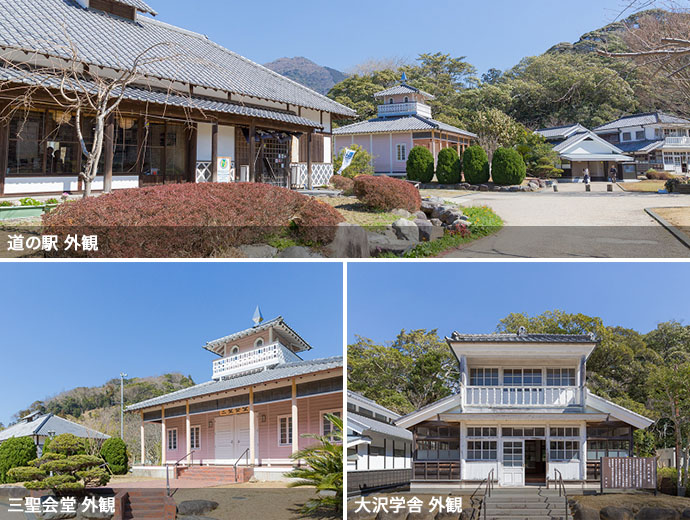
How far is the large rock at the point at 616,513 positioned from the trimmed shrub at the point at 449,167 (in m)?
16.3

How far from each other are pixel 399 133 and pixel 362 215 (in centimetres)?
1703

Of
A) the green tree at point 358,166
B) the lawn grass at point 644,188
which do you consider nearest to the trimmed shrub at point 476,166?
the green tree at point 358,166

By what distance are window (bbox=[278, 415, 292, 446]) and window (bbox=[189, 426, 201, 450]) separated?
140cm

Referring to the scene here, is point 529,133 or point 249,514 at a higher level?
→ point 529,133

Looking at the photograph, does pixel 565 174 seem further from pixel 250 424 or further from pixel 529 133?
pixel 250 424

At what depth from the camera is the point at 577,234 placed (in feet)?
35.8

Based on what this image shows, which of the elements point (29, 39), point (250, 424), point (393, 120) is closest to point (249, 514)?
point (250, 424)

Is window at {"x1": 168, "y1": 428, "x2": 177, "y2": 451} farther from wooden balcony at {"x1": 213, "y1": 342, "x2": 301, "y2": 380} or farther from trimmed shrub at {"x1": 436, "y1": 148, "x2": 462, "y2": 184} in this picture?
trimmed shrub at {"x1": 436, "y1": 148, "x2": 462, "y2": 184}

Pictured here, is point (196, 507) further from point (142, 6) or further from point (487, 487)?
point (142, 6)

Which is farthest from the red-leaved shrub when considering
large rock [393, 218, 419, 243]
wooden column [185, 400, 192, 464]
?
wooden column [185, 400, 192, 464]

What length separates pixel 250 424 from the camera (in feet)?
30.6

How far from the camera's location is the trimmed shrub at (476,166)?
72.3ft

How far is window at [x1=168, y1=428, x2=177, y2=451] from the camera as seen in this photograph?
1003 centimetres

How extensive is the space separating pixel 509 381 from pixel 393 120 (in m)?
22.3
